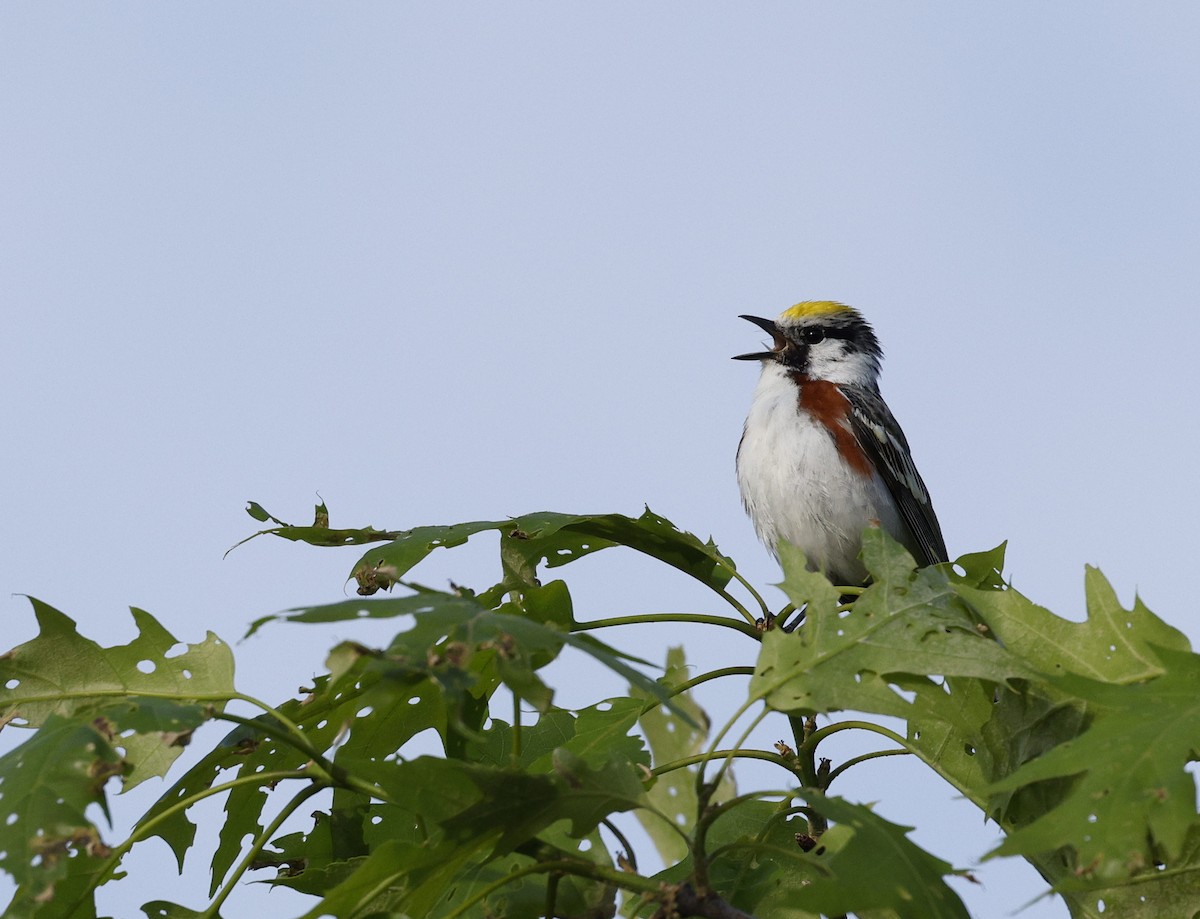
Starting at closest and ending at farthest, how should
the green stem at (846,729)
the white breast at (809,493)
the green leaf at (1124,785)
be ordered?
the green leaf at (1124,785) → the green stem at (846,729) → the white breast at (809,493)

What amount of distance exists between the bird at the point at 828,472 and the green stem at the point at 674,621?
125 inches

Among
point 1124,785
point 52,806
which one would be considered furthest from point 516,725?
point 1124,785

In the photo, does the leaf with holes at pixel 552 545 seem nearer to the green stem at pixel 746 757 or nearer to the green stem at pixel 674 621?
the green stem at pixel 674 621

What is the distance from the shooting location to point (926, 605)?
120 inches

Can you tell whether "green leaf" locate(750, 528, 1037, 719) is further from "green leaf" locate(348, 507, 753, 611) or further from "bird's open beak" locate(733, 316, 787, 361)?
"bird's open beak" locate(733, 316, 787, 361)

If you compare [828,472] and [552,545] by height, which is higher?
[828,472]

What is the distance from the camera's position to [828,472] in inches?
296

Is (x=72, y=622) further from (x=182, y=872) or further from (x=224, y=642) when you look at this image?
(x=182, y=872)

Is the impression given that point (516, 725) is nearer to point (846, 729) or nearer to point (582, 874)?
point (582, 874)

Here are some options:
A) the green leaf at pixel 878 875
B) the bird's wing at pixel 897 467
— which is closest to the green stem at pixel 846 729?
the green leaf at pixel 878 875

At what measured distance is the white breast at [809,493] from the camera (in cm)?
752

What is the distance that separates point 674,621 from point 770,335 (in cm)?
504

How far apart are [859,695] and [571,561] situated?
5.38 feet

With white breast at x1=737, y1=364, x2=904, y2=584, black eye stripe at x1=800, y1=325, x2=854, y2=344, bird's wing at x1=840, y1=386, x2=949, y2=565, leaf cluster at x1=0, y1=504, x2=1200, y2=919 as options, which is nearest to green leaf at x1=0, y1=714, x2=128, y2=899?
leaf cluster at x1=0, y1=504, x2=1200, y2=919
